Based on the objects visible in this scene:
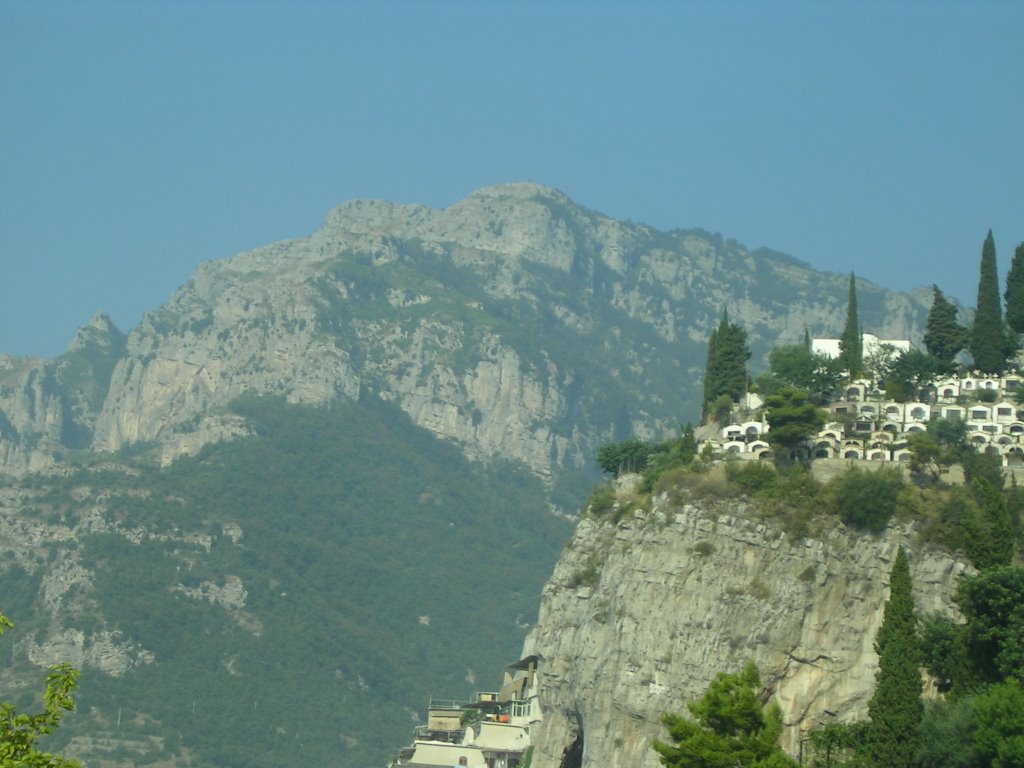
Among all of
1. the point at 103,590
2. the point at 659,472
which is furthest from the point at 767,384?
the point at 103,590

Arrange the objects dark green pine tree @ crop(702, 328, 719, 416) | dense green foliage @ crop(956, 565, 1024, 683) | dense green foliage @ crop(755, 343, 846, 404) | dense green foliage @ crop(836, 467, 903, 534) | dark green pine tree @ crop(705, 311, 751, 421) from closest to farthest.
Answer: dense green foliage @ crop(956, 565, 1024, 683), dense green foliage @ crop(836, 467, 903, 534), dense green foliage @ crop(755, 343, 846, 404), dark green pine tree @ crop(705, 311, 751, 421), dark green pine tree @ crop(702, 328, 719, 416)

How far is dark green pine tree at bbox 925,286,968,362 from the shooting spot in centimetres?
10669

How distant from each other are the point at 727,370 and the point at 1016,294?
14.4 metres

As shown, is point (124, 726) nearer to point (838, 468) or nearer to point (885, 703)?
point (838, 468)

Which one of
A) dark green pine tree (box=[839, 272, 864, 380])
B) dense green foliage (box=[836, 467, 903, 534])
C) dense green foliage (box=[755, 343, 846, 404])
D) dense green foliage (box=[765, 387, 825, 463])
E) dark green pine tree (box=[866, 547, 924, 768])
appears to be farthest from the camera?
dark green pine tree (box=[839, 272, 864, 380])

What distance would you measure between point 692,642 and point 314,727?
319ft

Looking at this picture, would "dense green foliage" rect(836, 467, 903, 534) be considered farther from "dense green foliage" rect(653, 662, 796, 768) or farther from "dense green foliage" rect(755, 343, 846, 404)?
"dense green foliage" rect(653, 662, 796, 768)

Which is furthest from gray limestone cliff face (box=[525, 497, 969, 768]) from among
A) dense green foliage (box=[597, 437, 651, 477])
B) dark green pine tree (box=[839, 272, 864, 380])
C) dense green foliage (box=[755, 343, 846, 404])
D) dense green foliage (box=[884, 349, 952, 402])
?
dark green pine tree (box=[839, 272, 864, 380])

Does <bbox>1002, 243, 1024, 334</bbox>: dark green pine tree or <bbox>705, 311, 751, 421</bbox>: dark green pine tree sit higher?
<bbox>1002, 243, 1024, 334</bbox>: dark green pine tree

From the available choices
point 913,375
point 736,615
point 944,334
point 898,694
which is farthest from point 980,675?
point 944,334

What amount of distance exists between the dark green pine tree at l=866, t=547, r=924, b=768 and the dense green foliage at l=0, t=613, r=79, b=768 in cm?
3346

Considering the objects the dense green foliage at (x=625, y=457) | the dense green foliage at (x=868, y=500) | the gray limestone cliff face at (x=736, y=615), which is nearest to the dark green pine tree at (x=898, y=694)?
the gray limestone cliff face at (x=736, y=615)

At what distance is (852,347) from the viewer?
108m

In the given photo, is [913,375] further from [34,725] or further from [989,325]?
[34,725]
